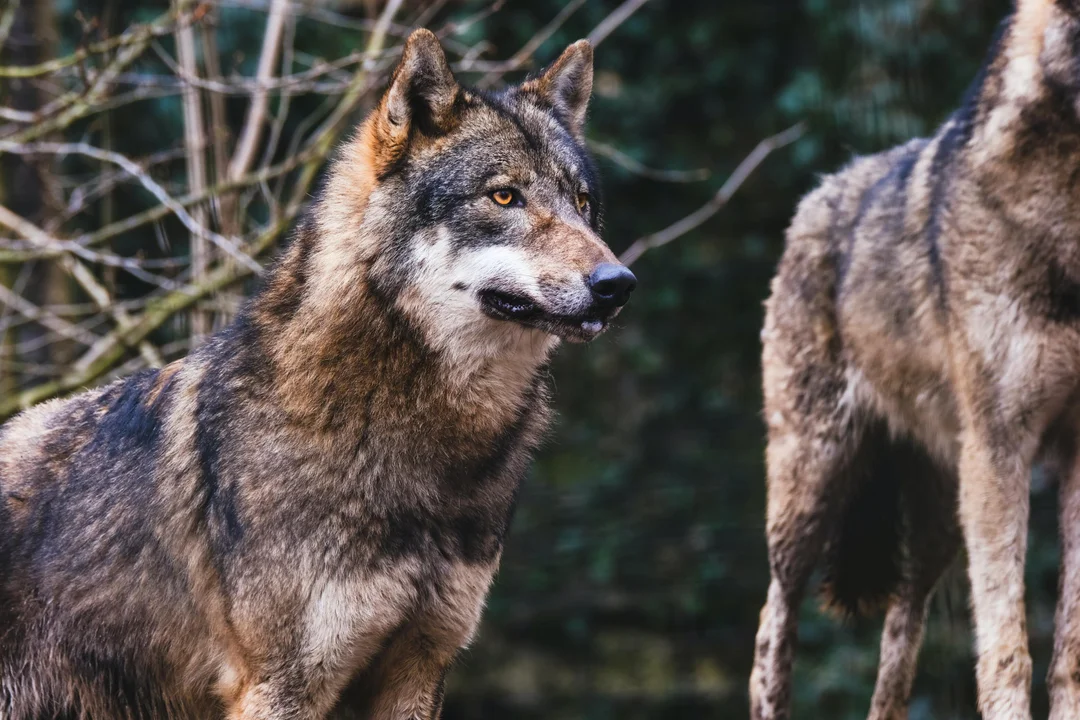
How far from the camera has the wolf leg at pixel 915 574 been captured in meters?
4.16

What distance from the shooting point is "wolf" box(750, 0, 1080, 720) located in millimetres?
3457

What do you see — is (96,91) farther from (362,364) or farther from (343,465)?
(343,465)

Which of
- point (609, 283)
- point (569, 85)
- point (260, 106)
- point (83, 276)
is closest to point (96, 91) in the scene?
point (83, 276)

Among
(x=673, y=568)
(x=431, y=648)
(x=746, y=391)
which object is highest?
(x=431, y=648)

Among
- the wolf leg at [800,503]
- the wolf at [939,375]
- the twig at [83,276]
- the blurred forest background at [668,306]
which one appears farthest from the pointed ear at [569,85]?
the blurred forest background at [668,306]

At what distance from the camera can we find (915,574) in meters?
4.34

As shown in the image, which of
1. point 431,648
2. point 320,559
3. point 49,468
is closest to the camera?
point 320,559

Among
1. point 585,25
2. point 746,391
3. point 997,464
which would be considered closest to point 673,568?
point 746,391

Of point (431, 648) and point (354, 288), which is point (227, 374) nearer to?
point (354, 288)

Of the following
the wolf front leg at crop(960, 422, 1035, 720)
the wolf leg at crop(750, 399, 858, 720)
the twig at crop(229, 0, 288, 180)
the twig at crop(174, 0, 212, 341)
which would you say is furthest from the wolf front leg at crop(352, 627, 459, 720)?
the twig at crop(229, 0, 288, 180)

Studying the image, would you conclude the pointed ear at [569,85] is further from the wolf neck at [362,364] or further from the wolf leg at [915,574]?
the wolf leg at [915,574]

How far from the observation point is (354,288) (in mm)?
2846

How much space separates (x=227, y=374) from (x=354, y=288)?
1.21ft

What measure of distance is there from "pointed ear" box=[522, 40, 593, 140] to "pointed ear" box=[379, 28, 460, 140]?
0.35 m
